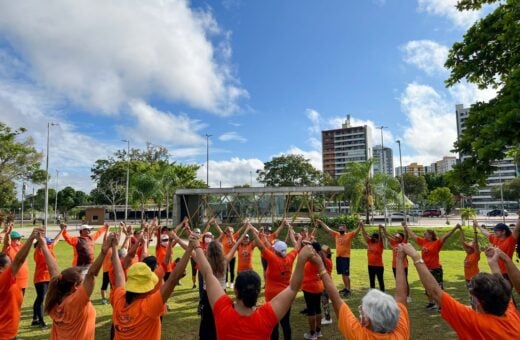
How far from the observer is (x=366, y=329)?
2.51m

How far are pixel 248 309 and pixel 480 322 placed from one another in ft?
6.05

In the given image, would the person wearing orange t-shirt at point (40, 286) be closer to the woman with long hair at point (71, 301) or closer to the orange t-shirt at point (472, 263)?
the woman with long hair at point (71, 301)

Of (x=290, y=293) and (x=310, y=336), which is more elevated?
(x=290, y=293)

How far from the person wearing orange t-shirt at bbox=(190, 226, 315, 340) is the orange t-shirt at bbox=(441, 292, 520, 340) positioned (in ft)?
4.23

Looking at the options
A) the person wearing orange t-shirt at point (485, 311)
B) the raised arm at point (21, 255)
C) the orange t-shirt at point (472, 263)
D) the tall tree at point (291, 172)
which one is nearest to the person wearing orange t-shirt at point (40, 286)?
the raised arm at point (21, 255)

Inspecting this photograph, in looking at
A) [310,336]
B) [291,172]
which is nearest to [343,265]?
[310,336]

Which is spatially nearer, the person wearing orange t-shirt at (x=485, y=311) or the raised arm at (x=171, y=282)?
the person wearing orange t-shirt at (x=485, y=311)

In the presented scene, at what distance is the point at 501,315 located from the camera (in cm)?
274

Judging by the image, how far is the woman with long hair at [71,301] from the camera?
3.13 meters

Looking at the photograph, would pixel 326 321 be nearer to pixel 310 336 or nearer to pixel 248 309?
pixel 310 336

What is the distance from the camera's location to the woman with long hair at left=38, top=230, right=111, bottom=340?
3133 millimetres

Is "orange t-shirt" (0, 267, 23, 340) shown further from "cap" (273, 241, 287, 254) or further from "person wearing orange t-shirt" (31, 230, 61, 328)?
"cap" (273, 241, 287, 254)

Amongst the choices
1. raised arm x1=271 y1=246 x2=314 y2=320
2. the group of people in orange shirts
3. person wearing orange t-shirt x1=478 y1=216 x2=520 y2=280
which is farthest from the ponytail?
person wearing orange t-shirt x1=478 y1=216 x2=520 y2=280

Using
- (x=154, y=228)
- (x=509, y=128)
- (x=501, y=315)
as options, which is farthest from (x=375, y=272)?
(x=501, y=315)
